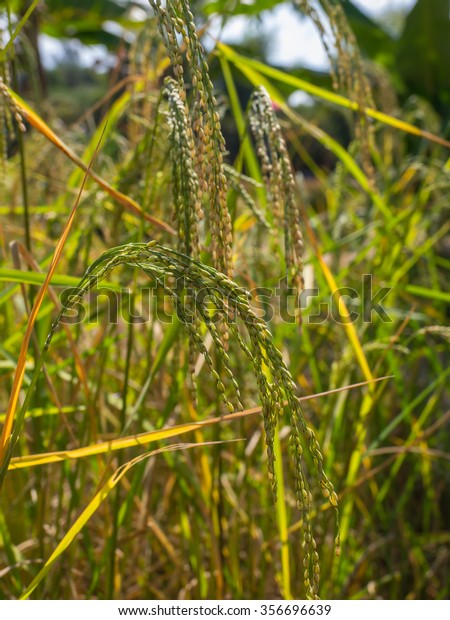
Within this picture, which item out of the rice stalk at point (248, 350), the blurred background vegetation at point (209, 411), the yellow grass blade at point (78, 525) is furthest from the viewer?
the blurred background vegetation at point (209, 411)

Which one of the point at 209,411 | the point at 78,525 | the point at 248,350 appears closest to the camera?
the point at 248,350

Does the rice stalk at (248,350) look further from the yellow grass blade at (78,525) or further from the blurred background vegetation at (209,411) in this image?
the blurred background vegetation at (209,411)

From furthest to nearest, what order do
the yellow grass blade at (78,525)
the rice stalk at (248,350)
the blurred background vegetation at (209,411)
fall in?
the blurred background vegetation at (209,411) → the yellow grass blade at (78,525) → the rice stalk at (248,350)

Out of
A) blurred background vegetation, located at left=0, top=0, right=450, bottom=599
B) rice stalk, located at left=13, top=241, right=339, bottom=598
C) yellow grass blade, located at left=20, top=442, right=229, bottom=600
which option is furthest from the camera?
blurred background vegetation, located at left=0, top=0, right=450, bottom=599

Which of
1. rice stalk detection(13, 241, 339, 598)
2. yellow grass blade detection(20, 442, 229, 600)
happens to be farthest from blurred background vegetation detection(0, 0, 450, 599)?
rice stalk detection(13, 241, 339, 598)

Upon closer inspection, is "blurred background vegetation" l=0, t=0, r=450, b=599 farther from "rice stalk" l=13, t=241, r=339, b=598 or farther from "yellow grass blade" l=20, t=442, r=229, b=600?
"rice stalk" l=13, t=241, r=339, b=598

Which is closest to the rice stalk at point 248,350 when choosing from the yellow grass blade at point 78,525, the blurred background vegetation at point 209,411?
the yellow grass blade at point 78,525

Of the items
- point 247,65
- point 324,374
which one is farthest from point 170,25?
point 324,374

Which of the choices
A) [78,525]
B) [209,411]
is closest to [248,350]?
[78,525]

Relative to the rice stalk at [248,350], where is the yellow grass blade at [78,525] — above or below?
below

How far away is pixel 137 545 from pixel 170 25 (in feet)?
3.05

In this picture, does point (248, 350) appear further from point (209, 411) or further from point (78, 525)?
point (209, 411)

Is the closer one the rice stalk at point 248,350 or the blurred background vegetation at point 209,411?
the rice stalk at point 248,350
